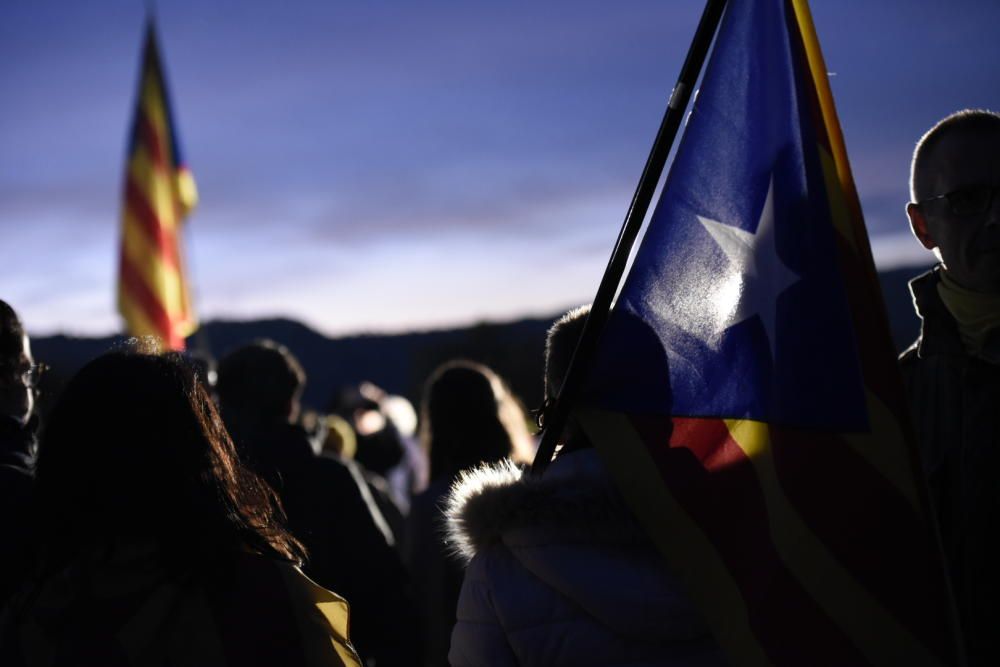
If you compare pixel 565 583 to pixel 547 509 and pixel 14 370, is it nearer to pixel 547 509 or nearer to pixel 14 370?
pixel 547 509

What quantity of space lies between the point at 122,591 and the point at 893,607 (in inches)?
54.9

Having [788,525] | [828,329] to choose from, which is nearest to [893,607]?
[788,525]

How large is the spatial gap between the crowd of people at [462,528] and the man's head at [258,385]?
1.22 m

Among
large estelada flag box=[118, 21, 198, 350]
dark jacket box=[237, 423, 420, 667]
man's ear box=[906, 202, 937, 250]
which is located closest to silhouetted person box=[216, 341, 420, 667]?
dark jacket box=[237, 423, 420, 667]

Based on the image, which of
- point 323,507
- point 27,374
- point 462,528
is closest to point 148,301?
point 323,507

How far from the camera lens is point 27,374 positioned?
281 cm

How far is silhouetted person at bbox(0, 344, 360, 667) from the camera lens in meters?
1.90

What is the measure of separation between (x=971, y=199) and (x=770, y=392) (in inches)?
26.0

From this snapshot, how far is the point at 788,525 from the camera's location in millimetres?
1975

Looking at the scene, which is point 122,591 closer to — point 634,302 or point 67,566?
point 67,566

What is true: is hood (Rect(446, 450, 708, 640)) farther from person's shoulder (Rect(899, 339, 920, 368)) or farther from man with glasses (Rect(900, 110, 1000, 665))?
person's shoulder (Rect(899, 339, 920, 368))

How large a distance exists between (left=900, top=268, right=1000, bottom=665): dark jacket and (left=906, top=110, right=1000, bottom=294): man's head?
0.13 meters

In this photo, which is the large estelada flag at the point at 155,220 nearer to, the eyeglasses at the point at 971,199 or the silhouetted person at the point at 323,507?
the silhouetted person at the point at 323,507

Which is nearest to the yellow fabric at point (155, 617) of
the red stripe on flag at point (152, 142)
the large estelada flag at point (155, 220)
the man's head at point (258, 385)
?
the man's head at point (258, 385)
